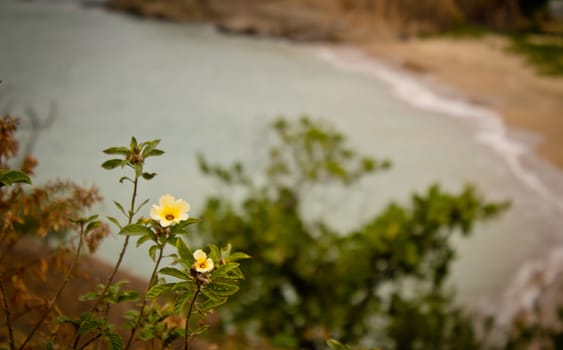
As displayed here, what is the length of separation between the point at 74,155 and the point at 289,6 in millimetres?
16866

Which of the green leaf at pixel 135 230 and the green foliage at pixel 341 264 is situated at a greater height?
the green leaf at pixel 135 230

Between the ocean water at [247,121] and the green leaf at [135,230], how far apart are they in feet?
7.07

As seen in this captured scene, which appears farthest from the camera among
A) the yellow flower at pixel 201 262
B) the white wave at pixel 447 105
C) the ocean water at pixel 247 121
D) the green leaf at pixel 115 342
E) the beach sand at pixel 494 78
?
the beach sand at pixel 494 78

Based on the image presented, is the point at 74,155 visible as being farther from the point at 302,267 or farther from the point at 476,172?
the point at 476,172

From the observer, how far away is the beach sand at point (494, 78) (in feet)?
38.2

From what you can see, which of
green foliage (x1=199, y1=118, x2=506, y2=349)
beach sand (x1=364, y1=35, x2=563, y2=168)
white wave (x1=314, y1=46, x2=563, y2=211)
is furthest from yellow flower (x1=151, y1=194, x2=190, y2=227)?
beach sand (x1=364, y1=35, x2=563, y2=168)

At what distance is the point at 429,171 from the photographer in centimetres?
885

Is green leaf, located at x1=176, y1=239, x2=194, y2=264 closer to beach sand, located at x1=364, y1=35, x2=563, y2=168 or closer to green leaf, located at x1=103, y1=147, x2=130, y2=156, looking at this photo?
green leaf, located at x1=103, y1=147, x2=130, y2=156

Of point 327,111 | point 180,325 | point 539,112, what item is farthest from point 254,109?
point 180,325

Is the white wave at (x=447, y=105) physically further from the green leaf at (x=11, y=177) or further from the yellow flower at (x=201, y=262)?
the green leaf at (x=11, y=177)

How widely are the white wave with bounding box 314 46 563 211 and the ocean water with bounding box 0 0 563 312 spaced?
0.17 ft

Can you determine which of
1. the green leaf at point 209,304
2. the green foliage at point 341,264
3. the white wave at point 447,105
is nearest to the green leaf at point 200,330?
the green leaf at point 209,304

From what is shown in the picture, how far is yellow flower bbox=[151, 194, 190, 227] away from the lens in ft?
2.53

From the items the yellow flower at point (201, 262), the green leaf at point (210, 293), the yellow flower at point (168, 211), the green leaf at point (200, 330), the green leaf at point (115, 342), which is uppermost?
the yellow flower at point (168, 211)
